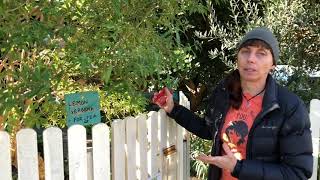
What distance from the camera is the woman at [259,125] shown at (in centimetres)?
190

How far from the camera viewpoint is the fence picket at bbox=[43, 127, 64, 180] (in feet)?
5.52

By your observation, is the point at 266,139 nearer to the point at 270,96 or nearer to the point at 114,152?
the point at 270,96

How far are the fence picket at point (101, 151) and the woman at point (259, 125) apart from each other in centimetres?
41

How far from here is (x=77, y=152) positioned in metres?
1.79

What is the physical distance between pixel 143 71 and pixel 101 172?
0.48m

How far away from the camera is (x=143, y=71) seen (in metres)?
1.83

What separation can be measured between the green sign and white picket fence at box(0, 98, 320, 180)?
166 millimetres

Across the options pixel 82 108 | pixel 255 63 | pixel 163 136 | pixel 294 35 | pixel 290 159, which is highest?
pixel 294 35

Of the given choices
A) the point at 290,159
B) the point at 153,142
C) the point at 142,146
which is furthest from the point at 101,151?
the point at 290,159

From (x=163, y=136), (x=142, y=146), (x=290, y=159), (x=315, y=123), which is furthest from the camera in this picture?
(x=315, y=123)

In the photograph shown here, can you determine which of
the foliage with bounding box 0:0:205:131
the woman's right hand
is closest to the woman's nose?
the foliage with bounding box 0:0:205:131

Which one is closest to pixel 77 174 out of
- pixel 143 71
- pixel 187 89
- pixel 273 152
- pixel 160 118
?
pixel 143 71

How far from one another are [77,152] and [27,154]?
21 cm

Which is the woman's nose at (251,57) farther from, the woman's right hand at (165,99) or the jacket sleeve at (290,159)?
the woman's right hand at (165,99)
